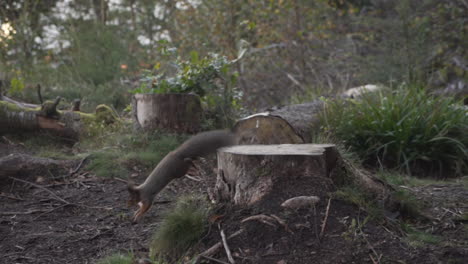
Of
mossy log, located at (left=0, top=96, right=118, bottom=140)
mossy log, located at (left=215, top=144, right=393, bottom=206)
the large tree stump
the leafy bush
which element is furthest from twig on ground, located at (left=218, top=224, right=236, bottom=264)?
mossy log, located at (left=0, top=96, right=118, bottom=140)

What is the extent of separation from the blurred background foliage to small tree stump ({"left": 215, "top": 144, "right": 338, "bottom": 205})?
494cm

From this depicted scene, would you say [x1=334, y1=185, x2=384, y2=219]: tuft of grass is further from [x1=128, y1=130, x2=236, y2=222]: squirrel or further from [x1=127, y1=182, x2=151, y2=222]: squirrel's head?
[x1=127, y1=182, x2=151, y2=222]: squirrel's head

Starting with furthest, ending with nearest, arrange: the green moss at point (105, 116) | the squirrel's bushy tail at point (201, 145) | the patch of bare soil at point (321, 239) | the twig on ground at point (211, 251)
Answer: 1. the green moss at point (105, 116)
2. the squirrel's bushy tail at point (201, 145)
3. the twig on ground at point (211, 251)
4. the patch of bare soil at point (321, 239)

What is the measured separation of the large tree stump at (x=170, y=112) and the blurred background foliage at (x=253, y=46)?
8.89 feet

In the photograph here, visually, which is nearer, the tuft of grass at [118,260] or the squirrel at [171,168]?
the tuft of grass at [118,260]

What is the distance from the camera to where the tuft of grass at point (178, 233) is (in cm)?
213

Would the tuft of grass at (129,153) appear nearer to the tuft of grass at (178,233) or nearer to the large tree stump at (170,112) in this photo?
the large tree stump at (170,112)

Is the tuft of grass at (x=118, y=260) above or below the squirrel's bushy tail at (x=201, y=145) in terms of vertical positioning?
below

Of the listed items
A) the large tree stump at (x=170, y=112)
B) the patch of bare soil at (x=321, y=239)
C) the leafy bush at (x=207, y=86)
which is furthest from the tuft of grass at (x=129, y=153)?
the patch of bare soil at (x=321, y=239)

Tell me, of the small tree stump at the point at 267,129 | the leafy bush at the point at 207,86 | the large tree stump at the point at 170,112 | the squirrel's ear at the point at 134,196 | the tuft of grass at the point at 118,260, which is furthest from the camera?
the leafy bush at the point at 207,86

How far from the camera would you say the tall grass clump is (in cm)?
432

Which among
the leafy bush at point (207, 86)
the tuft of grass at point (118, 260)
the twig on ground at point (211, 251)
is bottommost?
the tuft of grass at point (118, 260)

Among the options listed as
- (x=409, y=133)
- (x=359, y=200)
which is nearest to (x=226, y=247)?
(x=359, y=200)

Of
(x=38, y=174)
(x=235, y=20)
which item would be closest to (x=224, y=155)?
(x=38, y=174)
